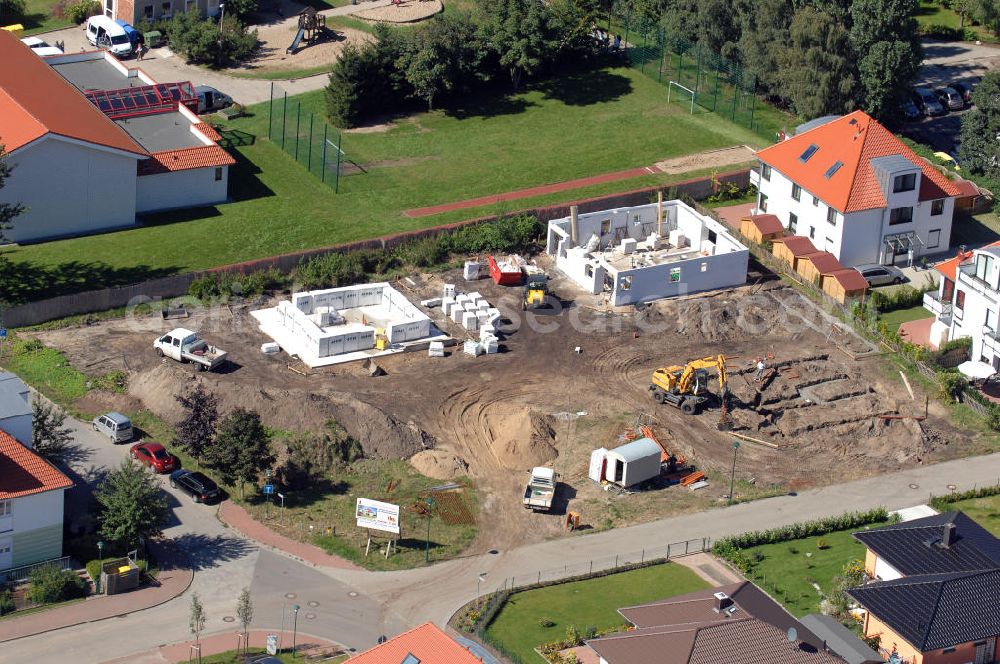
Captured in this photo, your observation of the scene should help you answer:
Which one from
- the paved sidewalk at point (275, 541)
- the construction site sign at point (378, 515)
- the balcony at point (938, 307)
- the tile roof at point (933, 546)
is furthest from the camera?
the balcony at point (938, 307)

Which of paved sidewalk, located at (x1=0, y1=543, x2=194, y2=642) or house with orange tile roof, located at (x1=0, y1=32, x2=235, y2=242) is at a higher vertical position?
house with orange tile roof, located at (x1=0, y1=32, x2=235, y2=242)

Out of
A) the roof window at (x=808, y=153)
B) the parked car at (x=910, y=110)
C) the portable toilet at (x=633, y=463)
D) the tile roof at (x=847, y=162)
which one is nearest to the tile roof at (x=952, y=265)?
the tile roof at (x=847, y=162)

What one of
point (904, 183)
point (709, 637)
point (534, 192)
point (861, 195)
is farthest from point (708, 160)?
point (709, 637)

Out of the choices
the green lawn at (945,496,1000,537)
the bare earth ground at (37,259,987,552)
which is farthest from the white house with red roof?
the green lawn at (945,496,1000,537)

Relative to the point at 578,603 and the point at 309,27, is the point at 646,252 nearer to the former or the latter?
the point at 578,603

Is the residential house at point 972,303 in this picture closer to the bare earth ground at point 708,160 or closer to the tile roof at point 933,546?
the tile roof at point 933,546

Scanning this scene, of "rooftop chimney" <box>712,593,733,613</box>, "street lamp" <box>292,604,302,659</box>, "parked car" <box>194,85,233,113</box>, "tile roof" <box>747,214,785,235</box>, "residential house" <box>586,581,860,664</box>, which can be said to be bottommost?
"street lamp" <box>292,604,302,659</box>

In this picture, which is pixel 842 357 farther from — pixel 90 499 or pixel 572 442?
pixel 90 499

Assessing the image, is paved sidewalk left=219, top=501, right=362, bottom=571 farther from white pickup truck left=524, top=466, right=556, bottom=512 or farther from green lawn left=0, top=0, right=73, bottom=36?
green lawn left=0, top=0, right=73, bottom=36
